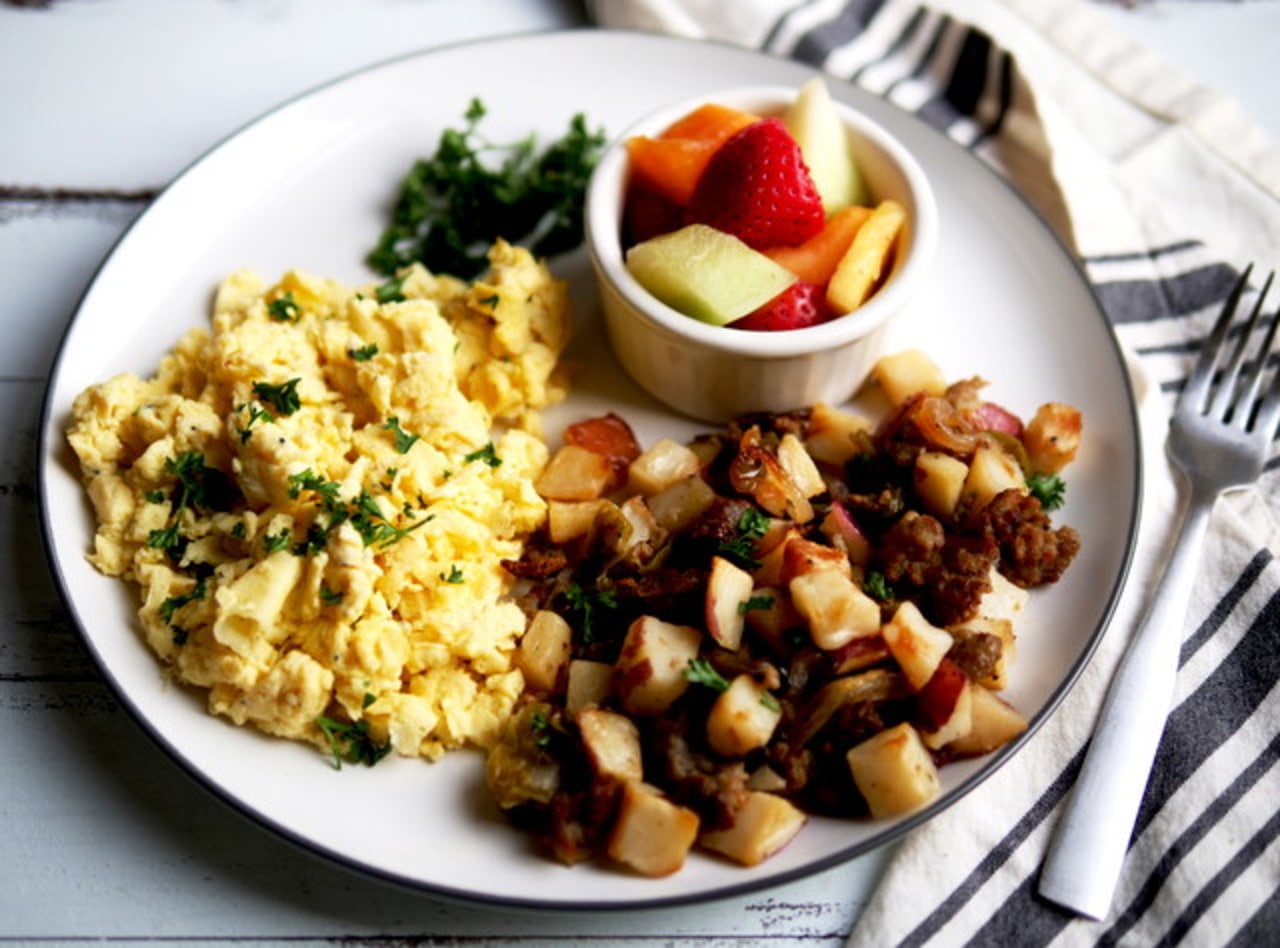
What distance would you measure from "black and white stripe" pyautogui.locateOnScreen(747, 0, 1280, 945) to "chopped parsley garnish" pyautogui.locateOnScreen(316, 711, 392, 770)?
3.52ft

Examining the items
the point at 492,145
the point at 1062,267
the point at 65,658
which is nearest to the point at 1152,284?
the point at 1062,267

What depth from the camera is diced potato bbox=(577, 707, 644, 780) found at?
2268 millimetres

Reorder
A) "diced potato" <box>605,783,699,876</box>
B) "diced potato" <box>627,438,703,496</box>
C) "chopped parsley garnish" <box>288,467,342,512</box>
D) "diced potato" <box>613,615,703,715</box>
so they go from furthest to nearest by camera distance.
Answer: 1. "diced potato" <box>627,438,703,496</box>
2. "chopped parsley garnish" <box>288,467,342,512</box>
3. "diced potato" <box>613,615,703,715</box>
4. "diced potato" <box>605,783,699,876</box>

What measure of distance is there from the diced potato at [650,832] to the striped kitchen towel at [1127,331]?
1.39ft

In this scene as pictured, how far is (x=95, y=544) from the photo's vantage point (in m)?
2.62

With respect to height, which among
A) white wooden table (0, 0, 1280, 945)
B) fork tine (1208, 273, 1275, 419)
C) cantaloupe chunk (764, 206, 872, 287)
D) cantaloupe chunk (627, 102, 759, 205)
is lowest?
white wooden table (0, 0, 1280, 945)

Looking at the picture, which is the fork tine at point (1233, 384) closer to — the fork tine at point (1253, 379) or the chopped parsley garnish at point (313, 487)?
the fork tine at point (1253, 379)

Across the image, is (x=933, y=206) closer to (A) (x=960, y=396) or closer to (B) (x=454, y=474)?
(A) (x=960, y=396)

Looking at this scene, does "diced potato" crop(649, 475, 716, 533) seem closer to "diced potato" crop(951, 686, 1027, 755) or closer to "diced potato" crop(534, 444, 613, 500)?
"diced potato" crop(534, 444, 613, 500)

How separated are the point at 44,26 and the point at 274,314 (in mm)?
1711

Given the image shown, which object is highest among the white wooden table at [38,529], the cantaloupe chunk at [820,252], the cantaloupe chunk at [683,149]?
the cantaloupe chunk at [683,149]

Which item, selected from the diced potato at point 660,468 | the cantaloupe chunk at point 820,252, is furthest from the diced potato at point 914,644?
the cantaloupe chunk at point 820,252

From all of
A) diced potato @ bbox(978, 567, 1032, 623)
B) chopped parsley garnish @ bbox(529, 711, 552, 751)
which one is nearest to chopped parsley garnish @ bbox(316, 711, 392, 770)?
chopped parsley garnish @ bbox(529, 711, 552, 751)

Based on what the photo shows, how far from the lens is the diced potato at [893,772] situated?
2230 millimetres
